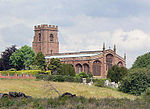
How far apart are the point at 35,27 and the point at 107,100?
9300cm

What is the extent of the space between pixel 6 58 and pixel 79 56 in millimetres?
19511

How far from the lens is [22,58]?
8400 centimetres

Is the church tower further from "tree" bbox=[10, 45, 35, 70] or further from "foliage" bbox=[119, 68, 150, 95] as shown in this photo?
"foliage" bbox=[119, 68, 150, 95]

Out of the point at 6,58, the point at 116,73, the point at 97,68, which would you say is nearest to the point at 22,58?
the point at 6,58

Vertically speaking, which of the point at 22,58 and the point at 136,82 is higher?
the point at 22,58

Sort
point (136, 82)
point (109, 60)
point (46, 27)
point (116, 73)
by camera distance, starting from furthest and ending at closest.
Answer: point (46, 27) < point (109, 60) < point (116, 73) < point (136, 82)

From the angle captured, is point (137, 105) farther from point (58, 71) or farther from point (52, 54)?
point (52, 54)

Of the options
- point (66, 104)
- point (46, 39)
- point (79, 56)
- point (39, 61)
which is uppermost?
point (46, 39)

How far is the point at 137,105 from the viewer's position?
15.2 meters

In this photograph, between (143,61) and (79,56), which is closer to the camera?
(143,61)

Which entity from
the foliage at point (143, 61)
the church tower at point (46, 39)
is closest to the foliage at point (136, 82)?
the foliage at point (143, 61)

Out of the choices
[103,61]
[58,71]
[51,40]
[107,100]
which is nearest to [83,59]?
[103,61]

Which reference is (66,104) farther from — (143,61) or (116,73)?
(116,73)

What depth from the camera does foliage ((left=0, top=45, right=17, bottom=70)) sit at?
275ft
